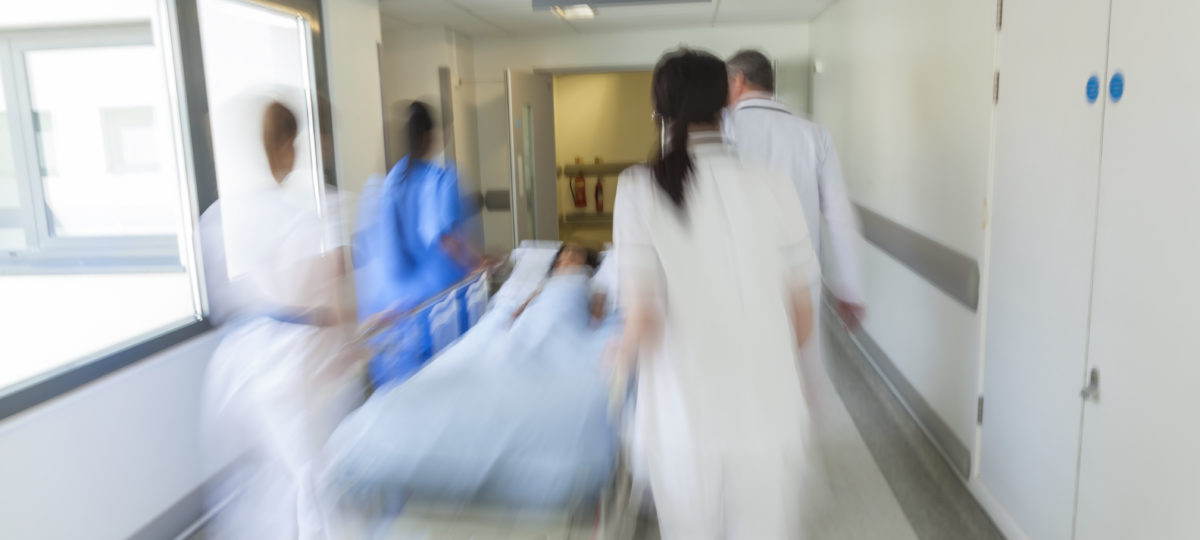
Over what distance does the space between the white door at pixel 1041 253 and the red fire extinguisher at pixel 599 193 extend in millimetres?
6440

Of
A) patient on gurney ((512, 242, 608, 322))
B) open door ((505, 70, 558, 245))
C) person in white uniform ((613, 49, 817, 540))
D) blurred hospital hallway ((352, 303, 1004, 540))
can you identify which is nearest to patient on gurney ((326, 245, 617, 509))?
blurred hospital hallway ((352, 303, 1004, 540))

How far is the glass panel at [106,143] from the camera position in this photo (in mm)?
2832

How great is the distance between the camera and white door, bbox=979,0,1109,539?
191 cm

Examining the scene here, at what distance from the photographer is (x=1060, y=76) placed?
2.01 m

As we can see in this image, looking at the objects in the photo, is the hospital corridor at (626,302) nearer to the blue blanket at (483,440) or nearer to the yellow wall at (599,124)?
the blue blanket at (483,440)

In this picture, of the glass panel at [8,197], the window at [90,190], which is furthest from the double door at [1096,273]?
the glass panel at [8,197]

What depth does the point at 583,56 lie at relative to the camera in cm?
664

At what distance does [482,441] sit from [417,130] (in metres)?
1.34

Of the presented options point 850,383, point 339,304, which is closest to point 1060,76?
point 339,304

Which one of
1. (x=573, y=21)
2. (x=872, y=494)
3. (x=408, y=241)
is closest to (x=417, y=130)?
(x=408, y=241)

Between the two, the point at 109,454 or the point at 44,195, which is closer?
the point at 109,454

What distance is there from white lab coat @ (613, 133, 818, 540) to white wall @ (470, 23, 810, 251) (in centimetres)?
509

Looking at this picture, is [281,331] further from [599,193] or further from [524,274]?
[599,193]

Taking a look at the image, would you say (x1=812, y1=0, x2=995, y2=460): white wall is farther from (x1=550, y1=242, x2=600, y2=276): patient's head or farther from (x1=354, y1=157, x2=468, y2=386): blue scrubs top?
(x1=354, y1=157, x2=468, y2=386): blue scrubs top
